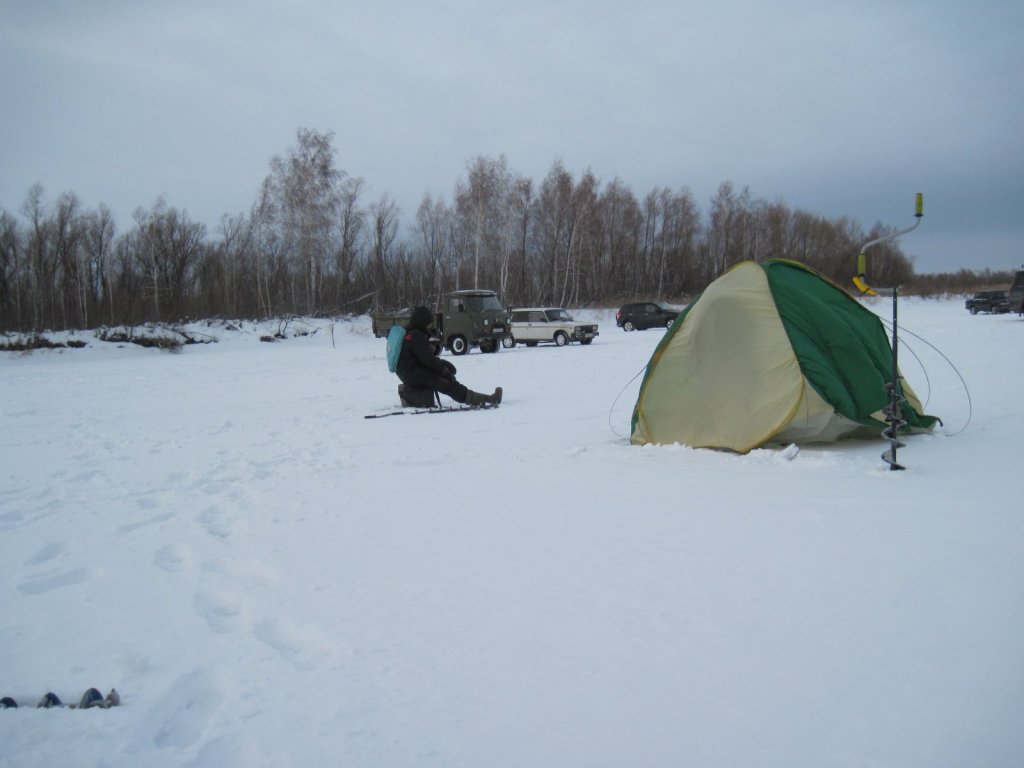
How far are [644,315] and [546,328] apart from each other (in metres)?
9.53

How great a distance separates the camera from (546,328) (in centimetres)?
2867

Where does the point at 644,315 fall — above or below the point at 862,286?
above

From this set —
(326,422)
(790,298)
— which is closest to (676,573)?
(790,298)

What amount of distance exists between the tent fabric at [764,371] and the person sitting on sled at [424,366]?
12.2ft

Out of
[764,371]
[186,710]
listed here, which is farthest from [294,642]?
[764,371]

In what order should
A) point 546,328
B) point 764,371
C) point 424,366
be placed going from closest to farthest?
point 764,371 < point 424,366 < point 546,328

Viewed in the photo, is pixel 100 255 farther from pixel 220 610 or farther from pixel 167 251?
pixel 220 610

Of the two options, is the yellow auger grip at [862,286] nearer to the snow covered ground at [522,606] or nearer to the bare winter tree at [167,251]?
the snow covered ground at [522,606]

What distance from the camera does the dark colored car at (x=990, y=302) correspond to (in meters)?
34.0

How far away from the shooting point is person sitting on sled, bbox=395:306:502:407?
33.8 feet

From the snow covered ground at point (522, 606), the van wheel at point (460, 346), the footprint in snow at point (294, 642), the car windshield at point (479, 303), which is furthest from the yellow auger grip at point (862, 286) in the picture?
the car windshield at point (479, 303)

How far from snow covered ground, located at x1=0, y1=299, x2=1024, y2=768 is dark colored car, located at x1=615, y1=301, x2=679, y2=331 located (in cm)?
2829

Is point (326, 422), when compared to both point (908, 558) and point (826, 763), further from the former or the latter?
point (826, 763)

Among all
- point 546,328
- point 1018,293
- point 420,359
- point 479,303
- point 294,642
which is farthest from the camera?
point 546,328
